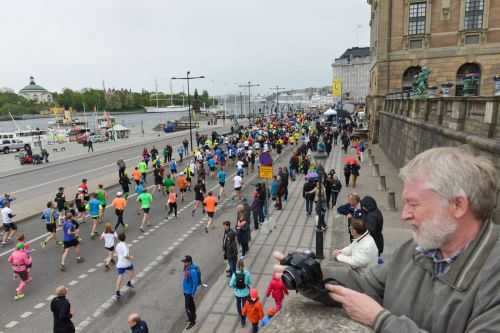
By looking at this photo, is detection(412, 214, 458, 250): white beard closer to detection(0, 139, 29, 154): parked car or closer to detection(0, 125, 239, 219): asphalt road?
detection(0, 125, 239, 219): asphalt road

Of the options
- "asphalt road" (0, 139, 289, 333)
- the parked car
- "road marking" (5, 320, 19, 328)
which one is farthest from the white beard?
the parked car

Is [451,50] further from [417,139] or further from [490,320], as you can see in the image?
[490,320]

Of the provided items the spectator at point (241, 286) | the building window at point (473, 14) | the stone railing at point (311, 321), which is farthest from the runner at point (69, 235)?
the building window at point (473, 14)

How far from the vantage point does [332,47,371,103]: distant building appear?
15288 cm

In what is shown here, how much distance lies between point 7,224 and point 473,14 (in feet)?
114

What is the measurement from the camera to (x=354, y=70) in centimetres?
15650

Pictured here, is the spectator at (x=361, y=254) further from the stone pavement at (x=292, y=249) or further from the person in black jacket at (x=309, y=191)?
the person in black jacket at (x=309, y=191)

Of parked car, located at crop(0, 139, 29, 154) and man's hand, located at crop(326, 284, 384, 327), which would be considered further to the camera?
parked car, located at crop(0, 139, 29, 154)

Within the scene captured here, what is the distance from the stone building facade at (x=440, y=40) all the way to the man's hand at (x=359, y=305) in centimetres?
3343

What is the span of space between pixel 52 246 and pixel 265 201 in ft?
25.1

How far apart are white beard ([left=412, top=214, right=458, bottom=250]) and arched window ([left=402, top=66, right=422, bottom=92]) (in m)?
36.0

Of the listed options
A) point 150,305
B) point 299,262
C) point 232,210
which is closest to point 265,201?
point 232,210

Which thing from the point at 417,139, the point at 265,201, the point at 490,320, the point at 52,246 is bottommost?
the point at 52,246

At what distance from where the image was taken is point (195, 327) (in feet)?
25.5
